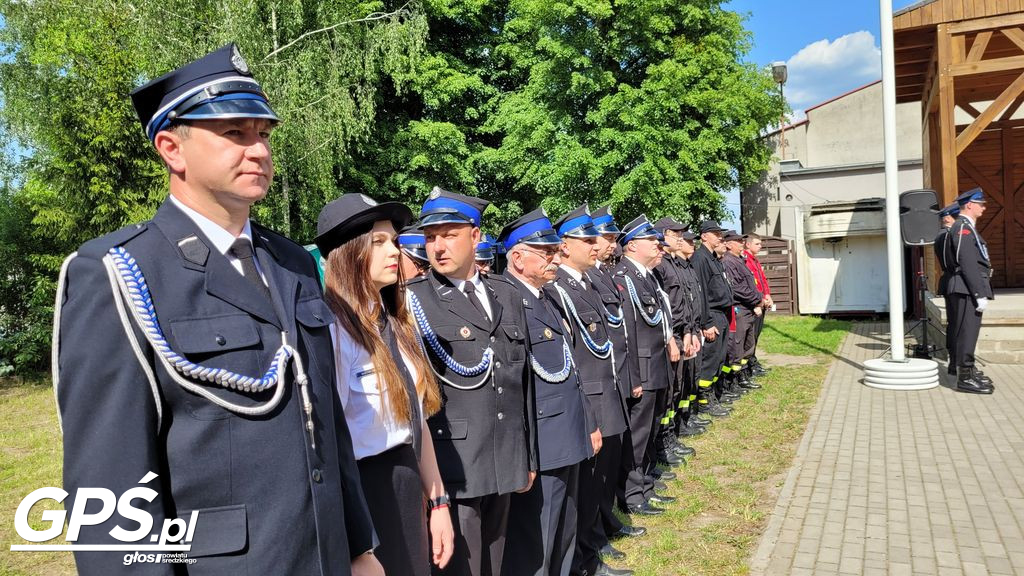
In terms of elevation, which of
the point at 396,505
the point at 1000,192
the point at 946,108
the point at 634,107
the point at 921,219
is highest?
the point at 634,107

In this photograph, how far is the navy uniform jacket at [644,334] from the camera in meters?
5.62

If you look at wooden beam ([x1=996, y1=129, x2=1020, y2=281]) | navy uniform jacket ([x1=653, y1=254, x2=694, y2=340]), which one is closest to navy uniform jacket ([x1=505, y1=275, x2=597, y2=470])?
navy uniform jacket ([x1=653, y1=254, x2=694, y2=340])

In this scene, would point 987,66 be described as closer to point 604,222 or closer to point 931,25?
point 931,25

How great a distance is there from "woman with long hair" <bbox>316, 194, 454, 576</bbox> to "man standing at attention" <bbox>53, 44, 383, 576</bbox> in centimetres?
56

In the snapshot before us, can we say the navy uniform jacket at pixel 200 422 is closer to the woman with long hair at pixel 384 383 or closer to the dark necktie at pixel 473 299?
the woman with long hair at pixel 384 383

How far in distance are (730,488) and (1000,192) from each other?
1854cm

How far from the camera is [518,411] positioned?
3.39m

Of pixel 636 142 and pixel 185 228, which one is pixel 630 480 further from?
pixel 636 142

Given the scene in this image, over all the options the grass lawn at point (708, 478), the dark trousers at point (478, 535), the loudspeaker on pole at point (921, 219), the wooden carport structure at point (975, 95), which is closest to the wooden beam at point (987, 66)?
the wooden carport structure at point (975, 95)

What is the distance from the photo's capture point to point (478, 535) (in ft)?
10.3

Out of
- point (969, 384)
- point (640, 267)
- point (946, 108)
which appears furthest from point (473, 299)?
point (946, 108)

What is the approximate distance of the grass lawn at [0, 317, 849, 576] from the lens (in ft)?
15.5

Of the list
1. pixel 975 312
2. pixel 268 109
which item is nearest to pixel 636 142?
pixel 975 312

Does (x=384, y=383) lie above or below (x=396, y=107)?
below
